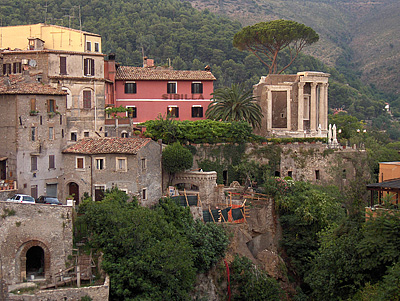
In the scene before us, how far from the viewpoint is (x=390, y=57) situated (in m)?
147

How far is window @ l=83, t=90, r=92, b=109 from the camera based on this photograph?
51.4m

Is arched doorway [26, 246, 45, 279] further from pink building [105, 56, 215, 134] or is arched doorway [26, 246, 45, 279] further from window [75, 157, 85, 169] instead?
pink building [105, 56, 215, 134]

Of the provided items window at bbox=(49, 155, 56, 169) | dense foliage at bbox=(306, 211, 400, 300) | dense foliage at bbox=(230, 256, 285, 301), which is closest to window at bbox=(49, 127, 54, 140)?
window at bbox=(49, 155, 56, 169)

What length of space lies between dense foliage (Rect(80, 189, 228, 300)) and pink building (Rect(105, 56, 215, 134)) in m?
18.9

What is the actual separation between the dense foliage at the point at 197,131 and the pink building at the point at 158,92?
427 cm

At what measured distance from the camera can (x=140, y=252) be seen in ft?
123

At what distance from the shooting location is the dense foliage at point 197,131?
2098 inches

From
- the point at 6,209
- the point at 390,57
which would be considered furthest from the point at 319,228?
the point at 390,57

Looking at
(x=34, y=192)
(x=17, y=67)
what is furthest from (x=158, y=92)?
(x=34, y=192)

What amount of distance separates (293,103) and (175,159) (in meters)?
21.5

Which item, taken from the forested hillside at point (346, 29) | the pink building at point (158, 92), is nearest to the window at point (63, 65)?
the pink building at point (158, 92)

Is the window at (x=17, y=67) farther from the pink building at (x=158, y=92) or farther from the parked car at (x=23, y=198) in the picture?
the parked car at (x=23, y=198)

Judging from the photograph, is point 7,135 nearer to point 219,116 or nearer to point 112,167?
point 112,167

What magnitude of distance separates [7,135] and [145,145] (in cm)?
1033
